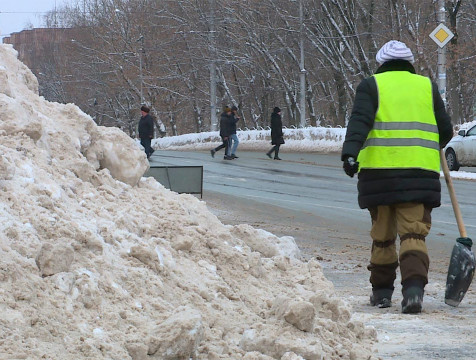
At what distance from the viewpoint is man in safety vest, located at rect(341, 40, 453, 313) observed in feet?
21.3

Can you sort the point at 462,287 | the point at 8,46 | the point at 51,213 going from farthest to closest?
the point at 8,46 < the point at 462,287 < the point at 51,213

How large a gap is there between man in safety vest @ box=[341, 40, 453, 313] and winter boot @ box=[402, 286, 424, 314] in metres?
0.06

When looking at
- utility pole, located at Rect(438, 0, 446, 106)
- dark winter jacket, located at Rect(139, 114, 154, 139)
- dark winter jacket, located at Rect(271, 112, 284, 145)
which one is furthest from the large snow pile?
dark winter jacket, located at Rect(271, 112, 284, 145)

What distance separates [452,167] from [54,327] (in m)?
23.7

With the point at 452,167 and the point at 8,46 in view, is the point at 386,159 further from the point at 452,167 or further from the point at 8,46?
the point at 452,167

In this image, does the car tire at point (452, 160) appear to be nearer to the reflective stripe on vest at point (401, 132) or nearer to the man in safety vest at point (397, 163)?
the man in safety vest at point (397, 163)

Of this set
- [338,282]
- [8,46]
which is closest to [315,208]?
[338,282]

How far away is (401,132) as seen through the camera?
658cm

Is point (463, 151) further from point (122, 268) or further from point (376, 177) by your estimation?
point (122, 268)

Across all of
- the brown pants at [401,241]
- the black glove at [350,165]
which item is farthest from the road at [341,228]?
the black glove at [350,165]

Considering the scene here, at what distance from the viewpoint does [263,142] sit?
147 ft

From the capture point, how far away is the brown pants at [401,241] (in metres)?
6.47

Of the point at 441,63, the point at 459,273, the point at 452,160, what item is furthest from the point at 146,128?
the point at 459,273

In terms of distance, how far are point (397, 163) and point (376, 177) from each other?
16 cm
